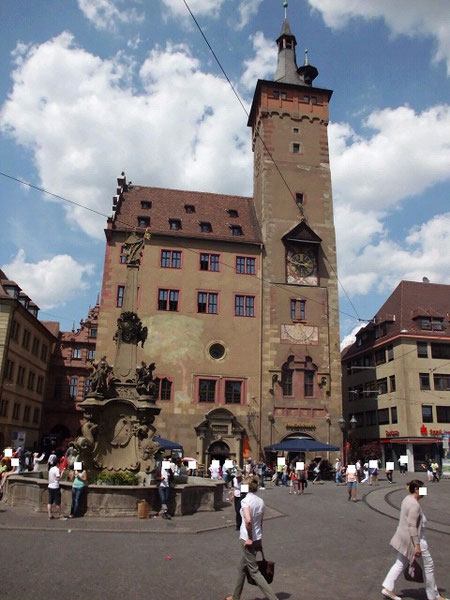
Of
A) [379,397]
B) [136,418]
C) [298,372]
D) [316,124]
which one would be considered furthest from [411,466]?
[136,418]

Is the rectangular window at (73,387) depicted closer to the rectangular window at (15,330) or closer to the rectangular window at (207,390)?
the rectangular window at (15,330)

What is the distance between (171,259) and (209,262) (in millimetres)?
2937

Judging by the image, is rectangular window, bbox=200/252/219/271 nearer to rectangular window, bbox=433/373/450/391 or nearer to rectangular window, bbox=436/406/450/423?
rectangular window, bbox=433/373/450/391

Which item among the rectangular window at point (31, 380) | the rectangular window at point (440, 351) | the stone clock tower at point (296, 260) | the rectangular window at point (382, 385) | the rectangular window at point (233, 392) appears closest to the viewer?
the rectangular window at point (233, 392)

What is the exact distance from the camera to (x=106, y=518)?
13.7 m

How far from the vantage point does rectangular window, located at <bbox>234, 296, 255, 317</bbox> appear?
128 ft

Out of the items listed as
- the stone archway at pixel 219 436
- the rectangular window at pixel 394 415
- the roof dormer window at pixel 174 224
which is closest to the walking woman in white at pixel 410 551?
the stone archway at pixel 219 436

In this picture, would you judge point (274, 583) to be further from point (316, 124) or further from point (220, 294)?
point (316, 124)

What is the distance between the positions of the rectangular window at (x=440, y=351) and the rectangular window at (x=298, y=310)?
1571 centimetres

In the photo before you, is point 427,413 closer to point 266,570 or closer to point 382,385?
point 382,385

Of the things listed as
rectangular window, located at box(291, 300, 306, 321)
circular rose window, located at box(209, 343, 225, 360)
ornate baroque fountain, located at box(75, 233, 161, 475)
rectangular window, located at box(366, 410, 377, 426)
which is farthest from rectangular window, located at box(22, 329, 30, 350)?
Result: rectangular window, located at box(366, 410, 377, 426)

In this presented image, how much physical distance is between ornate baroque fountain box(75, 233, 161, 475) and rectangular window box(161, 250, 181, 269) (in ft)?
73.5

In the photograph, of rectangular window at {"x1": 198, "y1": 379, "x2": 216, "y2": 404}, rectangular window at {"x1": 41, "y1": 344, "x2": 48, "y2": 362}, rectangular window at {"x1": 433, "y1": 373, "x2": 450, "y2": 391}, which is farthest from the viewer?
rectangular window at {"x1": 41, "y1": 344, "x2": 48, "y2": 362}

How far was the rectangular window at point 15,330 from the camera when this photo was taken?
39.5 meters
